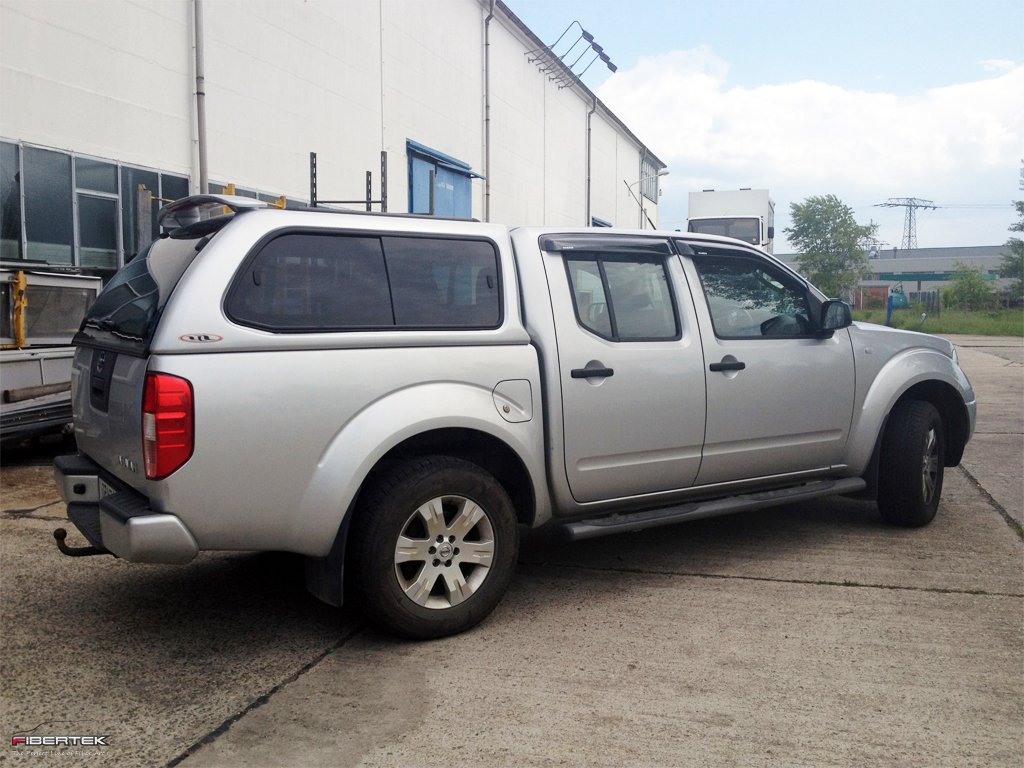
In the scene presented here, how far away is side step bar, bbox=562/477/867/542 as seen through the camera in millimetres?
4309

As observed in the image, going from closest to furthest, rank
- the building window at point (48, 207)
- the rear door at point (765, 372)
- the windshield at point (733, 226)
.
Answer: the rear door at point (765, 372) → the building window at point (48, 207) → the windshield at point (733, 226)

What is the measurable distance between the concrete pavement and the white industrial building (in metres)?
6.66

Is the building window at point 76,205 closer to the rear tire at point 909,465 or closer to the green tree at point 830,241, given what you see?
the rear tire at point 909,465

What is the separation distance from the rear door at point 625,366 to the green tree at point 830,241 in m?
59.3

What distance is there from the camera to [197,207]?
4.24 m

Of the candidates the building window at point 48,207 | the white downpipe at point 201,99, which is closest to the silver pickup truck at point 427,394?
the building window at point 48,207

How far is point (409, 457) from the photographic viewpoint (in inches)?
152

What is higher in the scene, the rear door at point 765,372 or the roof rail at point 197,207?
the roof rail at point 197,207

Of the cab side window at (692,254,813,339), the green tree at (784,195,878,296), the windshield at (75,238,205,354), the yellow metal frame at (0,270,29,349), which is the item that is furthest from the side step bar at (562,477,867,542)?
the green tree at (784,195,878,296)

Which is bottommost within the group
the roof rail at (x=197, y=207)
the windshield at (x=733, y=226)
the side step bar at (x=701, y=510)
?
the side step bar at (x=701, y=510)

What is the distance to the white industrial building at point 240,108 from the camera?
10289 mm

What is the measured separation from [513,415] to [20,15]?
28.9 feet

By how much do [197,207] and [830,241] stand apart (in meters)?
62.7

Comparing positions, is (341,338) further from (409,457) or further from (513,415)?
(513,415)
